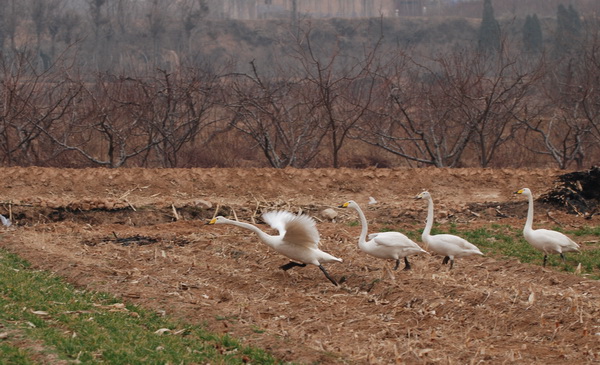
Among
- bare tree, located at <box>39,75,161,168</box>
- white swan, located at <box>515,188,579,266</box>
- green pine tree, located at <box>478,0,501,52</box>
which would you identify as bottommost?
bare tree, located at <box>39,75,161,168</box>

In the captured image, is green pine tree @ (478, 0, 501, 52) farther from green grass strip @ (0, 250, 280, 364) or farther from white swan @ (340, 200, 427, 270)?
green grass strip @ (0, 250, 280, 364)

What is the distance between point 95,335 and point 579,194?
39.3 feet

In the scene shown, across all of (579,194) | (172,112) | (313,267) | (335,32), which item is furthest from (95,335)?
(335,32)

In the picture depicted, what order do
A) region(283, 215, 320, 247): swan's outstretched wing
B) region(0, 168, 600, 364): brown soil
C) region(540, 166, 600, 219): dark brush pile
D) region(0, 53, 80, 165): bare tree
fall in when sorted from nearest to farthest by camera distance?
region(0, 168, 600, 364): brown soil, region(283, 215, 320, 247): swan's outstretched wing, region(540, 166, 600, 219): dark brush pile, region(0, 53, 80, 165): bare tree

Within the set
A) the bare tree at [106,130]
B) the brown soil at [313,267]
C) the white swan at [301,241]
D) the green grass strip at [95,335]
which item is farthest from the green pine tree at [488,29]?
the green grass strip at [95,335]

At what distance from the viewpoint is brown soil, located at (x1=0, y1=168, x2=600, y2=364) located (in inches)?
311

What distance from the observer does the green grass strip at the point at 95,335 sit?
22.3 ft

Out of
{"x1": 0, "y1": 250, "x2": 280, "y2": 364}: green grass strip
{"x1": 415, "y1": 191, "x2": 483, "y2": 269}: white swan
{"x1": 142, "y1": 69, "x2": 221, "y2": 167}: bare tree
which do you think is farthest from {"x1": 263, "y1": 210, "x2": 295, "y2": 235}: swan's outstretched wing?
{"x1": 142, "y1": 69, "x2": 221, "y2": 167}: bare tree

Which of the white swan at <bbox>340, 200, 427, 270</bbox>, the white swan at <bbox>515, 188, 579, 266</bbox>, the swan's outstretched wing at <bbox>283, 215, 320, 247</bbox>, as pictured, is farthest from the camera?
the white swan at <bbox>515, 188, 579, 266</bbox>

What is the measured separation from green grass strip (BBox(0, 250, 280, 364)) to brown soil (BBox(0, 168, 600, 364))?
32 centimetres

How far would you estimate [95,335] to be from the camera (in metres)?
7.41

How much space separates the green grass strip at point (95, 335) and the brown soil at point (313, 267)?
32cm

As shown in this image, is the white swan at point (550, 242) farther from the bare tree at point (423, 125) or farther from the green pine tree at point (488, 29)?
the green pine tree at point (488, 29)

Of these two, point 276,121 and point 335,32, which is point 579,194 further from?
point 335,32
